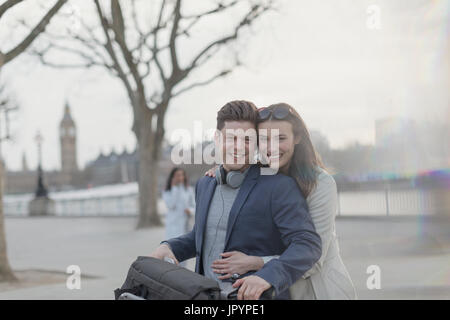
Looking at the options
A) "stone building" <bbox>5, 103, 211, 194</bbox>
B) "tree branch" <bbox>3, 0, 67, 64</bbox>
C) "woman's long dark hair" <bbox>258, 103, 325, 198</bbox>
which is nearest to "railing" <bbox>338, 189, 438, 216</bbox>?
"tree branch" <bbox>3, 0, 67, 64</bbox>

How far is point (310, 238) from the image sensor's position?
2.09m

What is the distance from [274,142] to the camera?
227cm

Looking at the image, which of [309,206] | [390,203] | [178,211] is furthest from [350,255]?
[390,203]

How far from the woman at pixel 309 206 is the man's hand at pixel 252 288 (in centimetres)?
16

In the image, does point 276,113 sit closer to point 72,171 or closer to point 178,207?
point 178,207

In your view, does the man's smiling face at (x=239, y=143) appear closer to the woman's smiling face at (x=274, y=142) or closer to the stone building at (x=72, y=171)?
the woman's smiling face at (x=274, y=142)

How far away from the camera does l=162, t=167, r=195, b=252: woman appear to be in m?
8.77

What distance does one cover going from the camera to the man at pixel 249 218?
2.05 metres

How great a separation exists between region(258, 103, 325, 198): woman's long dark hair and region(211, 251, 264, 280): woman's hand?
318 millimetres

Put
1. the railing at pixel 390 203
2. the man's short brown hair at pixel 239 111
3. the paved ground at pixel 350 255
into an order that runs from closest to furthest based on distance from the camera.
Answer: the man's short brown hair at pixel 239 111, the paved ground at pixel 350 255, the railing at pixel 390 203

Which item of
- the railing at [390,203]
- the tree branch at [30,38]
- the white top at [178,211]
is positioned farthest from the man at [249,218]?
the railing at [390,203]

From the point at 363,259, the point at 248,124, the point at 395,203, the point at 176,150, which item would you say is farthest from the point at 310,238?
the point at 395,203

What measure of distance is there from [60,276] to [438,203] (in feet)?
32.6
